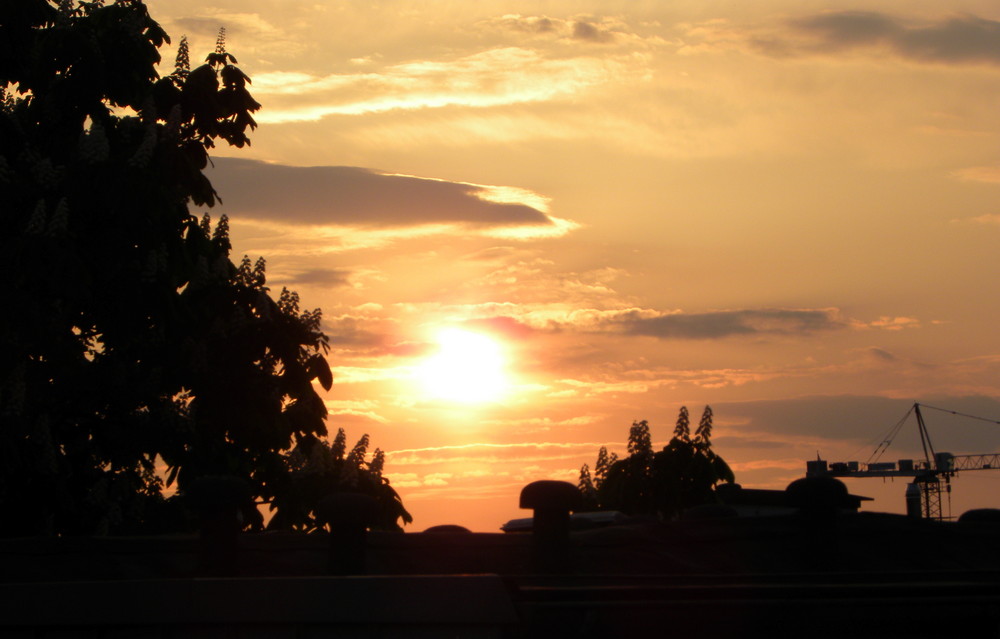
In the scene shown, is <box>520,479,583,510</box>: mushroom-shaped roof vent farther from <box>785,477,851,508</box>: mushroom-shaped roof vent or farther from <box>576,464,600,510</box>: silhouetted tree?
<box>576,464,600,510</box>: silhouetted tree

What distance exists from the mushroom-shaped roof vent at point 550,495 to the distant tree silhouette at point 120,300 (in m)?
7.75

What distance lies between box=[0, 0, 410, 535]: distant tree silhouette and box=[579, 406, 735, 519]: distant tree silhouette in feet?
34.6

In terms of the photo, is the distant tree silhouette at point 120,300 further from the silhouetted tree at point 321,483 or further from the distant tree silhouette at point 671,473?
the distant tree silhouette at point 671,473

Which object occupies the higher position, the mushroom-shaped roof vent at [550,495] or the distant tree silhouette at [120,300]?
Result: the distant tree silhouette at [120,300]

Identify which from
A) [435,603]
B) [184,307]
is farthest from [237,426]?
[435,603]

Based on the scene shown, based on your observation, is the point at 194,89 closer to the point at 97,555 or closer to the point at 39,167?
the point at 39,167

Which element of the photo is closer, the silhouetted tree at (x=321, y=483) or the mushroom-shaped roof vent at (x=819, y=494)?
the mushroom-shaped roof vent at (x=819, y=494)

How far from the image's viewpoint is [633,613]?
9.13 m

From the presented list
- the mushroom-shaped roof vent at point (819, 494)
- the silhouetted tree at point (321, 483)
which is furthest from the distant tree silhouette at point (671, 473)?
the mushroom-shaped roof vent at point (819, 494)

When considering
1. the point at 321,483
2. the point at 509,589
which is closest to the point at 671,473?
the point at 321,483

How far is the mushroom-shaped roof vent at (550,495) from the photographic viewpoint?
13.2m

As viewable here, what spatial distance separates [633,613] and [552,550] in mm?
4003

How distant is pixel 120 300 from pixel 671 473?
16.6 meters

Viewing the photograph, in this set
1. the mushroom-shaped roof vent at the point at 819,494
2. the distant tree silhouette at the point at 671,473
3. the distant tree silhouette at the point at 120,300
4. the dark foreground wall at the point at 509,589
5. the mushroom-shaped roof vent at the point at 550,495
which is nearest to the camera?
the dark foreground wall at the point at 509,589
